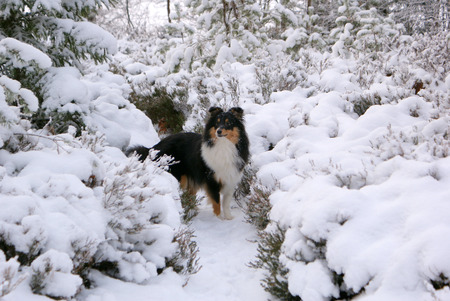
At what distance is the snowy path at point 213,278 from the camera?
289cm

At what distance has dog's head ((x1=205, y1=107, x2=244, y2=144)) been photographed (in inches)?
223

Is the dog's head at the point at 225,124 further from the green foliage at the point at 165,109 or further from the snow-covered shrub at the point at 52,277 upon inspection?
the green foliage at the point at 165,109

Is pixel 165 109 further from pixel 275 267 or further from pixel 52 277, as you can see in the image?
pixel 52 277

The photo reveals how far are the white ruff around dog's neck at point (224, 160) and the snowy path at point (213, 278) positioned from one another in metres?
0.66

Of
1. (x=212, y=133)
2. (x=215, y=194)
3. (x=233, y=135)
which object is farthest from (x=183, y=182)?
(x=233, y=135)

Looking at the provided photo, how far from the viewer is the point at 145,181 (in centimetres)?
353

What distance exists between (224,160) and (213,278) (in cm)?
224

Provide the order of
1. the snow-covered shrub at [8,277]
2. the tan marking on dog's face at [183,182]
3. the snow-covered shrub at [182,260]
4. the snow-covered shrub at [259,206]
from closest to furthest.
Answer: the snow-covered shrub at [8,277]
the snow-covered shrub at [182,260]
the snow-covered shrub at [259,206]
the tan marking on dog's face at [183,182]

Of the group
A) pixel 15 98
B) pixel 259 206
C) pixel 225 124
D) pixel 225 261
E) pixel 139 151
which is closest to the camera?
pixel 15 98

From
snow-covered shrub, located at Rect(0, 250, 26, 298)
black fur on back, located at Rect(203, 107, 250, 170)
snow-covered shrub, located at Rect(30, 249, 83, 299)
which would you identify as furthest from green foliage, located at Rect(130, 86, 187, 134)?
snow-covered shrub, located at Rect(0, 250, 26, 298)

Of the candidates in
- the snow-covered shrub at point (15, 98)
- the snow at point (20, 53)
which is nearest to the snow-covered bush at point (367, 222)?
the snow-covered shrub at point (15, 98)

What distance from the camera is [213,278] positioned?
3.85 metres

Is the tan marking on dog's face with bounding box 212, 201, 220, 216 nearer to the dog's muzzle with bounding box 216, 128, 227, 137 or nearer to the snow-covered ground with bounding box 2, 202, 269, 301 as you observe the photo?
the snow-covered ground with bounding box 2, 202, 269, 301

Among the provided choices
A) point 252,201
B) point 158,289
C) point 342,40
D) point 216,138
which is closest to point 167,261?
point 158,289
